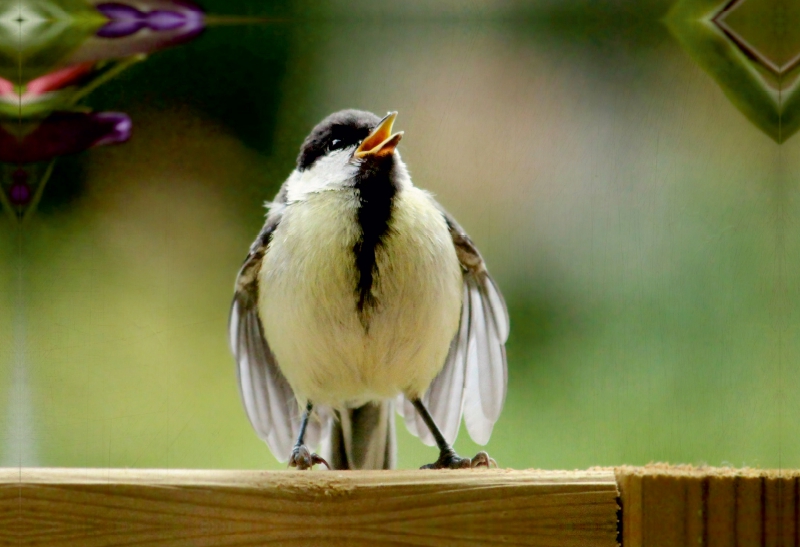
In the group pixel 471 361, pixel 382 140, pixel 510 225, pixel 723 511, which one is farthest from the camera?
pixel 471 361

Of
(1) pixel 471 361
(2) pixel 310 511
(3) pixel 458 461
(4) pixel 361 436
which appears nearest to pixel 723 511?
(2) pixel 310 511

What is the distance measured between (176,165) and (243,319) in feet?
1.84

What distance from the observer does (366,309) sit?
1466mm

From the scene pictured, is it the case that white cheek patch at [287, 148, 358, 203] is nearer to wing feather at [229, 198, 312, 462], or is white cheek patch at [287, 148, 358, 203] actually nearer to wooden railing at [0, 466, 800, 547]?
wing feather at [229, 198, 312, 462]

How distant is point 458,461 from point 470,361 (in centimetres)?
25

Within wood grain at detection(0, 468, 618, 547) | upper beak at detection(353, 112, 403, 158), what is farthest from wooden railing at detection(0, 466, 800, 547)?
upper beak at detection(353, 112, 403, 158)

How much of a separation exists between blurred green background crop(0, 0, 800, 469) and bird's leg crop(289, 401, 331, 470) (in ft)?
0.90

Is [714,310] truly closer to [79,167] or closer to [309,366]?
[309,366]

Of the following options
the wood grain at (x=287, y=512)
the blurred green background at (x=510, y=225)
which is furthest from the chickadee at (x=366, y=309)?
the wood grain at (x=287, y=512)

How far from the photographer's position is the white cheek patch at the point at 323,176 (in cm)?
151

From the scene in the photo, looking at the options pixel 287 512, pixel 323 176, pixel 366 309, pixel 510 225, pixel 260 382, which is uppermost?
pixel 323 176

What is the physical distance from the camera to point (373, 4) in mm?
1235

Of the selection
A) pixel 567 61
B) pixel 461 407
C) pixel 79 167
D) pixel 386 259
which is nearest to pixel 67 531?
pixel 79 167

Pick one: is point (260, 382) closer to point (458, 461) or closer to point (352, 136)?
point (458, 461)
